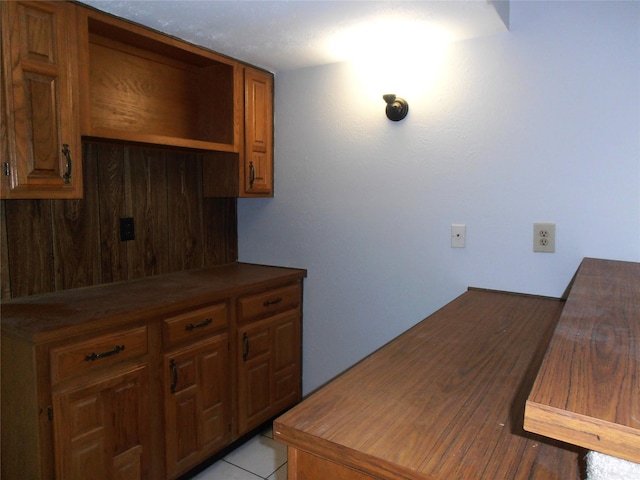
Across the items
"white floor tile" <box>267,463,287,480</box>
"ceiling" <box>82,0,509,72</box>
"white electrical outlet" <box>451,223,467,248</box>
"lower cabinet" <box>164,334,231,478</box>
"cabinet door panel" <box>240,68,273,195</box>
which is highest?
"ceiling" <box>82,0,509,72</box>

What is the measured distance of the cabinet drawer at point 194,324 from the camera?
78.9 inches

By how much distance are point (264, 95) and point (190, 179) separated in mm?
678

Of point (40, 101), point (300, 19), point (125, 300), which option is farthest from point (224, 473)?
point (300, 19)

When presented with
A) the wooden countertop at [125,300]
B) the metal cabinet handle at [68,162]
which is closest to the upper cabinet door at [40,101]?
the metal cabinet handle at [68,162]

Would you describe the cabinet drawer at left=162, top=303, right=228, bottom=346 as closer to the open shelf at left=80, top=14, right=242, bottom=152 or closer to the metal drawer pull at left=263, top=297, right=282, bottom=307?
the metal drawer pull at left=263, top=297, right=282, bottom=307

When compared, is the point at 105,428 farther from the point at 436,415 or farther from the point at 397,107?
the point at 397,107

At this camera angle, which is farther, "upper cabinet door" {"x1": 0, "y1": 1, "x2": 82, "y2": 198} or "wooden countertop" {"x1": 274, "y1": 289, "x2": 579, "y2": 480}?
"upper cabinet door" {"x1": 0, "y1": 1, "x2": 82, "y2": 198}

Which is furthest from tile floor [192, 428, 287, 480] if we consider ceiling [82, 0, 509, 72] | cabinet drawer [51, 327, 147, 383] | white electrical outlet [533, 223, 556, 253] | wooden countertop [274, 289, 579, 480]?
ceiling [82, 0, 509, 72]

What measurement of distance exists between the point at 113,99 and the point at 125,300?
1.01 m

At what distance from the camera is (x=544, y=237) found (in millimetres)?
2084

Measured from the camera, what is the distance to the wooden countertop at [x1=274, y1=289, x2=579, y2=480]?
885 millimetres

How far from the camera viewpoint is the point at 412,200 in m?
2.42

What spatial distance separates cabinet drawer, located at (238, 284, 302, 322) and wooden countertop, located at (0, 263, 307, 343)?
6 cm

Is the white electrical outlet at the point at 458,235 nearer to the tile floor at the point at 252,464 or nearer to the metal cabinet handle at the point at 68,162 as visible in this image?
the tile floor at the point at 252,464
